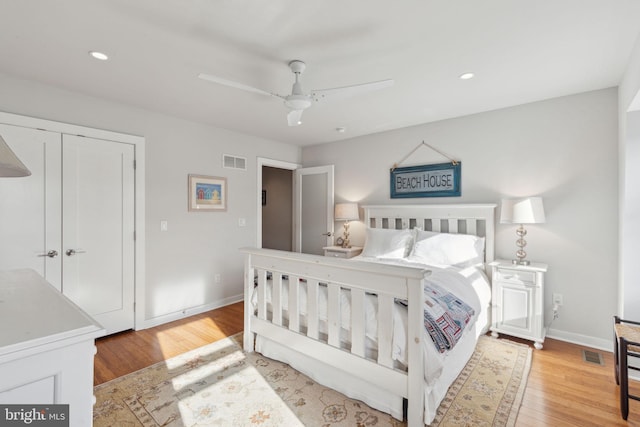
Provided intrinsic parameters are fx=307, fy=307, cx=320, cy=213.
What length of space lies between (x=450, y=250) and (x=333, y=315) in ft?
5.94

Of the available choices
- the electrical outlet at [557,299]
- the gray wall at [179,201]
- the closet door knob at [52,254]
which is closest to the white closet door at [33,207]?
the closet door knob at [52,254]

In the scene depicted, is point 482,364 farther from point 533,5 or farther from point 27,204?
point 27,204

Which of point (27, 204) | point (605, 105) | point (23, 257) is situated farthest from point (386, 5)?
point (23, 257)

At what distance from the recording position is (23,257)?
2699 mm

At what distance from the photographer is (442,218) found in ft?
12.2

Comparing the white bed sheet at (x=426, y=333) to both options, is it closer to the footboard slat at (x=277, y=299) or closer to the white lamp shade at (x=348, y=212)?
the footboard slat at (x=277, y=299)

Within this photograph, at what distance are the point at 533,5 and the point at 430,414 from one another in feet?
7.84

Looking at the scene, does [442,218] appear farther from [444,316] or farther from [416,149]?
[444,316]

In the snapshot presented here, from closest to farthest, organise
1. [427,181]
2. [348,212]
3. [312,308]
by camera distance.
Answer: [312,308] → [427,181] → [348,212]

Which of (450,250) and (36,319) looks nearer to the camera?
(36,319)

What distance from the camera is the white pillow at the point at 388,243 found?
3.61 meters

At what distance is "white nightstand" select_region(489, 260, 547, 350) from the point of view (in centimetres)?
288

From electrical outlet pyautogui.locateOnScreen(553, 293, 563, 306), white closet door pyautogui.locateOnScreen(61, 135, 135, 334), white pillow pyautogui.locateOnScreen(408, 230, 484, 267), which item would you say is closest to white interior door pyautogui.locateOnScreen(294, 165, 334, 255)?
white pillow pyautogui.locateOnScreen(408, 230, 484, 267)

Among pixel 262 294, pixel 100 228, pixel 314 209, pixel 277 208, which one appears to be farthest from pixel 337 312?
pixel 277 208
